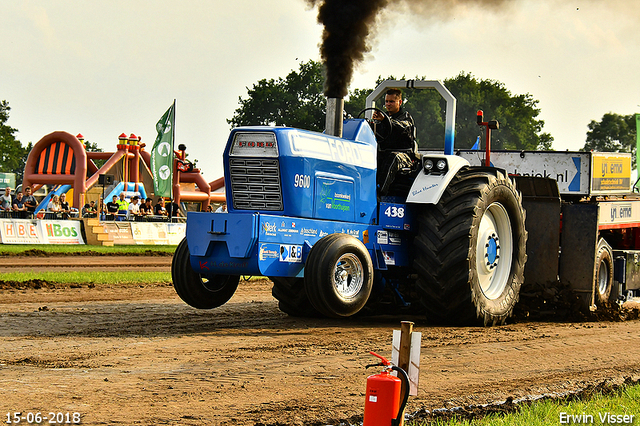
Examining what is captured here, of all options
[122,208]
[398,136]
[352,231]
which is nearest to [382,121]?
[398,136]

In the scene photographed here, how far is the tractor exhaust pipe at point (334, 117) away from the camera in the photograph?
8.14 meters

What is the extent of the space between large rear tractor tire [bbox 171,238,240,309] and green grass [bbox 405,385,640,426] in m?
4.13

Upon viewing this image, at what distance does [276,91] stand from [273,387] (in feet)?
238

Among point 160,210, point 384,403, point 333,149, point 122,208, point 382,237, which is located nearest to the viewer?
point 384,403

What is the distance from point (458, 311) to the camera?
8195 mm

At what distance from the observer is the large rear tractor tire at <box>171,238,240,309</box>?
7.96m

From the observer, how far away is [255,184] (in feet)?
25.4

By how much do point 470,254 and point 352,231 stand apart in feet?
4.13

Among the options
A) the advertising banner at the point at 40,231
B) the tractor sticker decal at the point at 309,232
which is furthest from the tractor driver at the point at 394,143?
the advertising banner at the point at 40,231

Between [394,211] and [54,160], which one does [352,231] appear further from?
[54,160]

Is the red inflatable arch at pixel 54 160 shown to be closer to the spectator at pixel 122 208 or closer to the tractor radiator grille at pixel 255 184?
the spectator at pixel 122 208

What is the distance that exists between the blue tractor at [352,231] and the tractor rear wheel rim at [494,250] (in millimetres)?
14

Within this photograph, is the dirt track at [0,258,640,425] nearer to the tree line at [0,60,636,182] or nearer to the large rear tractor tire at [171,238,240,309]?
the large rear tractor tire at [171,238,240,309]

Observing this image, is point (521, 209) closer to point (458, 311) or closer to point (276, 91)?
point (458, 311)
